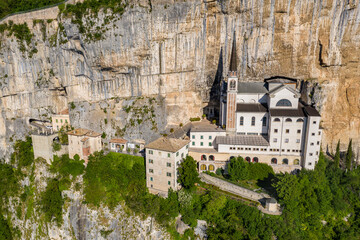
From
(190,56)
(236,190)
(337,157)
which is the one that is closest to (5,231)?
(236,190)

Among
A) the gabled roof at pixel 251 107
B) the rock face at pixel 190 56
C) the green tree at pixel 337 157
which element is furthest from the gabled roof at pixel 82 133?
the green tree at pixel 337 157

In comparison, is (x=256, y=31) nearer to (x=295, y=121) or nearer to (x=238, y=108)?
(x=238, y=108)

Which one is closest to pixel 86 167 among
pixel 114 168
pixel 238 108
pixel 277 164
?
pixel 114 168

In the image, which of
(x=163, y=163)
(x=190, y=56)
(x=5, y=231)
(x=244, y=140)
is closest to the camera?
(x=163, y=163)

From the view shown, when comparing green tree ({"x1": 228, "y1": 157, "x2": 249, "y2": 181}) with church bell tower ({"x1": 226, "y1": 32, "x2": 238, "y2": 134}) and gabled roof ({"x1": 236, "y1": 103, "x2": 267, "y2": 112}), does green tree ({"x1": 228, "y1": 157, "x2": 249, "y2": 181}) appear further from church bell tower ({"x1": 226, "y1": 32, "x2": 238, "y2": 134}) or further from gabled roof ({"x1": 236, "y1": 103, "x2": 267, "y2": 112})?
gabled roof ({"x1": 236, "y1": 103, "x2": 267, "y2": 112})

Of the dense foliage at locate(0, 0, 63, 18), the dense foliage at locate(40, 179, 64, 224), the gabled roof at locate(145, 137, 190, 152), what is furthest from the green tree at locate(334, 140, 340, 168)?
the dense foliage at locate(0, 0, 63, 18)

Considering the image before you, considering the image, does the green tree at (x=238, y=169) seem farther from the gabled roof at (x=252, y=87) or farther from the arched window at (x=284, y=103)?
the gabled roof at (x=252, y=87)

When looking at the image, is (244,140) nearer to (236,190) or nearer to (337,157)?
(236,190)
